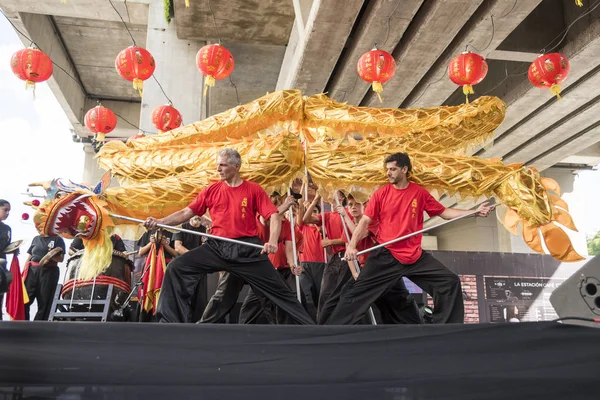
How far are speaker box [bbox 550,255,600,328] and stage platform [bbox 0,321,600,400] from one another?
0.34 ft

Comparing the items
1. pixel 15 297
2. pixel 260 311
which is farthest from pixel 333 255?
pixel 15 297

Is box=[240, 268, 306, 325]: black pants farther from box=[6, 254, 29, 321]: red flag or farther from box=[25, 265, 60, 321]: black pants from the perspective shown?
box=[25, 265, 60, 321]: black pants

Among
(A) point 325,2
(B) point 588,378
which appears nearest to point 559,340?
(B) point 588,378

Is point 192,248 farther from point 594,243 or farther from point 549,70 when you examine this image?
point 594,243

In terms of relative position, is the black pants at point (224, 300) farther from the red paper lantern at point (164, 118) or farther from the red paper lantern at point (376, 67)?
the red paper lantern at point (164, 118)

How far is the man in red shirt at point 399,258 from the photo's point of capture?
144 inches

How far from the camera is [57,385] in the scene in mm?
2264

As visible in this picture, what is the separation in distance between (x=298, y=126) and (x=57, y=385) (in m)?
2.80

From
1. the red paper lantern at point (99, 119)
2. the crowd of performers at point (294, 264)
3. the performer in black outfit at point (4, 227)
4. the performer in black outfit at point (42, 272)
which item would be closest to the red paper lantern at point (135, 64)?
the red paper lantern at point (99, 119)

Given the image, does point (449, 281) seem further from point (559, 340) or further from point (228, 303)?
point (228, 303)

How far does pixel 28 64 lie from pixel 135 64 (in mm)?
1317

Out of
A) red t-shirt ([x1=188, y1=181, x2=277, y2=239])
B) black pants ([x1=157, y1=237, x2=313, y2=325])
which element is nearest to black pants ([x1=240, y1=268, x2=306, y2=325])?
black pants ([x1=157, y1=237, x2=313, y2=325])

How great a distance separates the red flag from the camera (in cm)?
463

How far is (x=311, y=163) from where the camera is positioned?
408 centimetres
